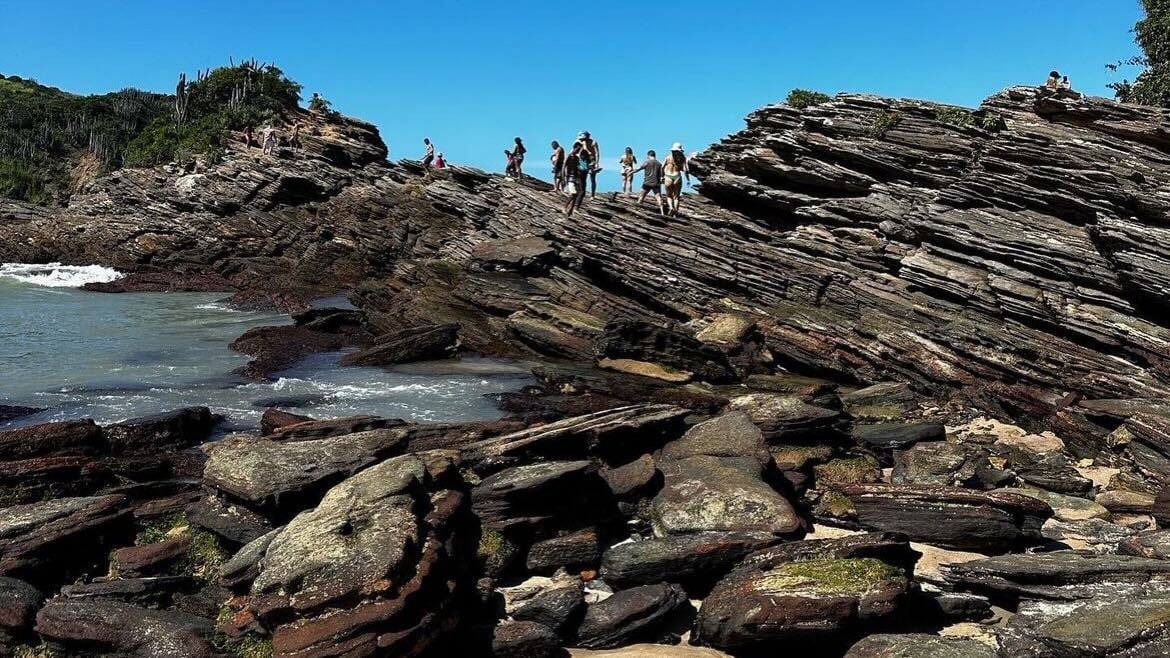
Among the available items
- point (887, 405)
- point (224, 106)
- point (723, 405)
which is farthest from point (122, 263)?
point (887, 405)

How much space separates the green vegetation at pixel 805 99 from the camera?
108 feet

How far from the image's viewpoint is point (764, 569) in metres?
11.5

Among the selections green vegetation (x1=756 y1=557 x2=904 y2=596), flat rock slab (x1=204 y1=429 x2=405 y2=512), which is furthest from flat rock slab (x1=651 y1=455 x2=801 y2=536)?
flat rock slab (x1=204 y1=429 x2=405 y2=512)

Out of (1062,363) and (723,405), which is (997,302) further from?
(723,405)

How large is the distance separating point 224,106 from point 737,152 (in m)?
54.6

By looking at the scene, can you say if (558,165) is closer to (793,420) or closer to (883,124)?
(883,124)

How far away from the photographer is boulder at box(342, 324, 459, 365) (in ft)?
90.3

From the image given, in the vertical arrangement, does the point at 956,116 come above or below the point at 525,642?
above

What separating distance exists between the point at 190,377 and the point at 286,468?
13.8 metres

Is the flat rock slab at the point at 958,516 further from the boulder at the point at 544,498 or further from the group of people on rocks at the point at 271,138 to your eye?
the group of people on rocks at the point at 271,138

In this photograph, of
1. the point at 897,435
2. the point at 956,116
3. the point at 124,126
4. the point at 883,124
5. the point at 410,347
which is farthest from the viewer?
the point at 124,126

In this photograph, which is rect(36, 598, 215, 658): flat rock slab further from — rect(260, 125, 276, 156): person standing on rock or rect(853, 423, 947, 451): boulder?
rect(260, 125, 276, 156): person standing on rock

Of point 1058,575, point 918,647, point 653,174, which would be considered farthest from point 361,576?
point 653,174

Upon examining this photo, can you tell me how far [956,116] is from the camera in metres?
28.8
